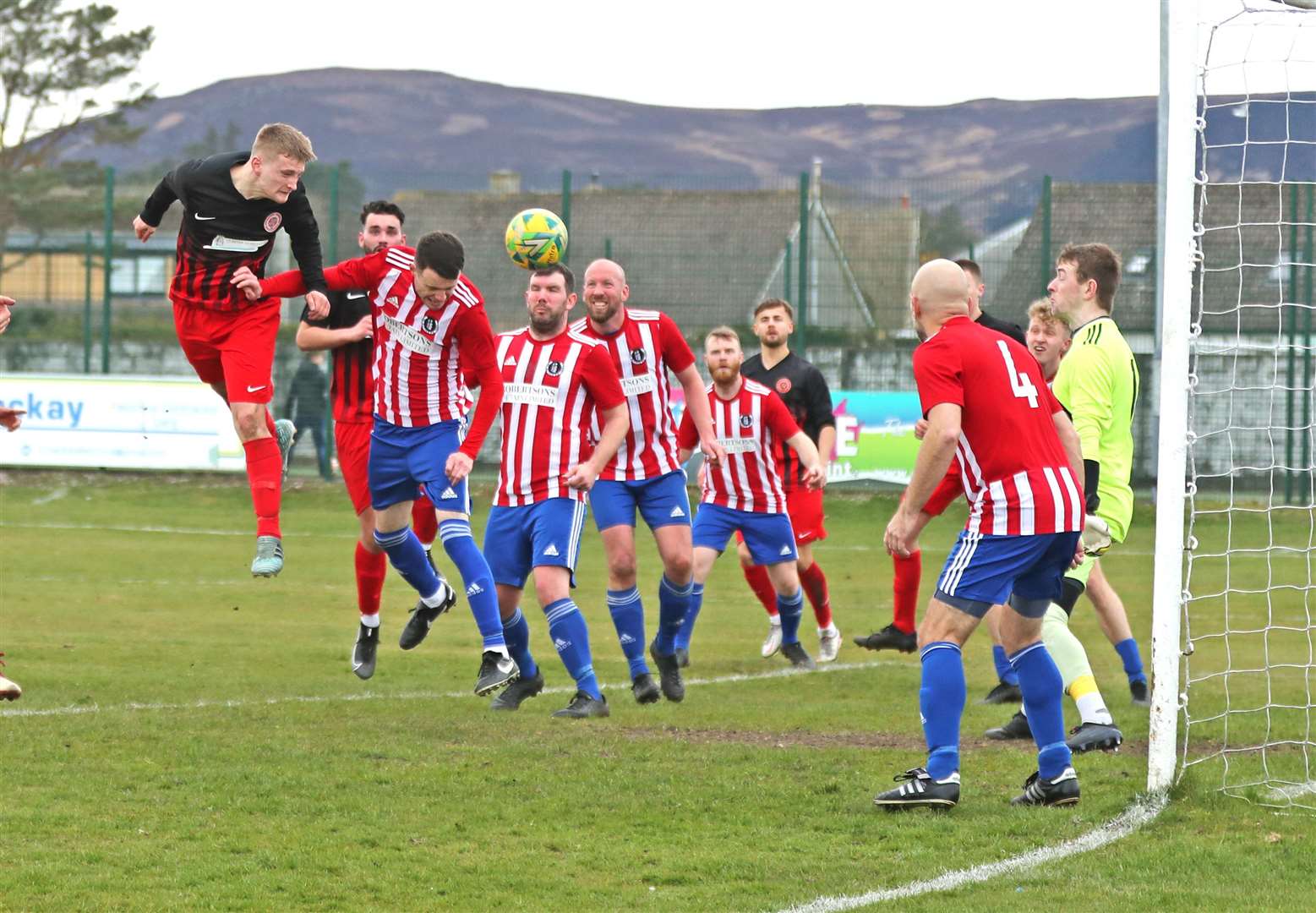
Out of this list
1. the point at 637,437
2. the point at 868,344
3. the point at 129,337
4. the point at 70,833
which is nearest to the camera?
the point at 70,833

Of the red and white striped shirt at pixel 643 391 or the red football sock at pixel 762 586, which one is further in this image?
the red football sock at pixel 762 586

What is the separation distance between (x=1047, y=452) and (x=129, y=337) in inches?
771

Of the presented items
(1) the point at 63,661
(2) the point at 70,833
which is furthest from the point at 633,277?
(2) the point at 70,833

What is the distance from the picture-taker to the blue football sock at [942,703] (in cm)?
604

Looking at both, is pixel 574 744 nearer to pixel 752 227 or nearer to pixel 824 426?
pixel 824 426

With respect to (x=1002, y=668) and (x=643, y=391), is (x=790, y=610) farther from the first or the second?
(x=643, y=391)

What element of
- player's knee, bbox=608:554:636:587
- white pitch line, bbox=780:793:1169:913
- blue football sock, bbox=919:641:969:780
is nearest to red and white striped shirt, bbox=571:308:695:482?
player's knee, bbox=608:554:636:587

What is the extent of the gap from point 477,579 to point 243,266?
1.92 metres

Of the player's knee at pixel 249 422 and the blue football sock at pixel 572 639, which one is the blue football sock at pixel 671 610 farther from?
Answer: the player's knee at pixel 249 422

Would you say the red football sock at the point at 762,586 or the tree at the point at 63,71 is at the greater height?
the tree at the point at 63,71

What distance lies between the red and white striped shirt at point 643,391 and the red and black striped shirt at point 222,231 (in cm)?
150

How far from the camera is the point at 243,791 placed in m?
6.27

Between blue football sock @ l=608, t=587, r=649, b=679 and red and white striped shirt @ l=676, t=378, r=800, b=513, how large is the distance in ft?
5.90

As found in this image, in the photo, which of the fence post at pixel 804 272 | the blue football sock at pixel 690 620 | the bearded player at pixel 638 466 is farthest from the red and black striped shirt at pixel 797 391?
the fence post at pixel 804 272
